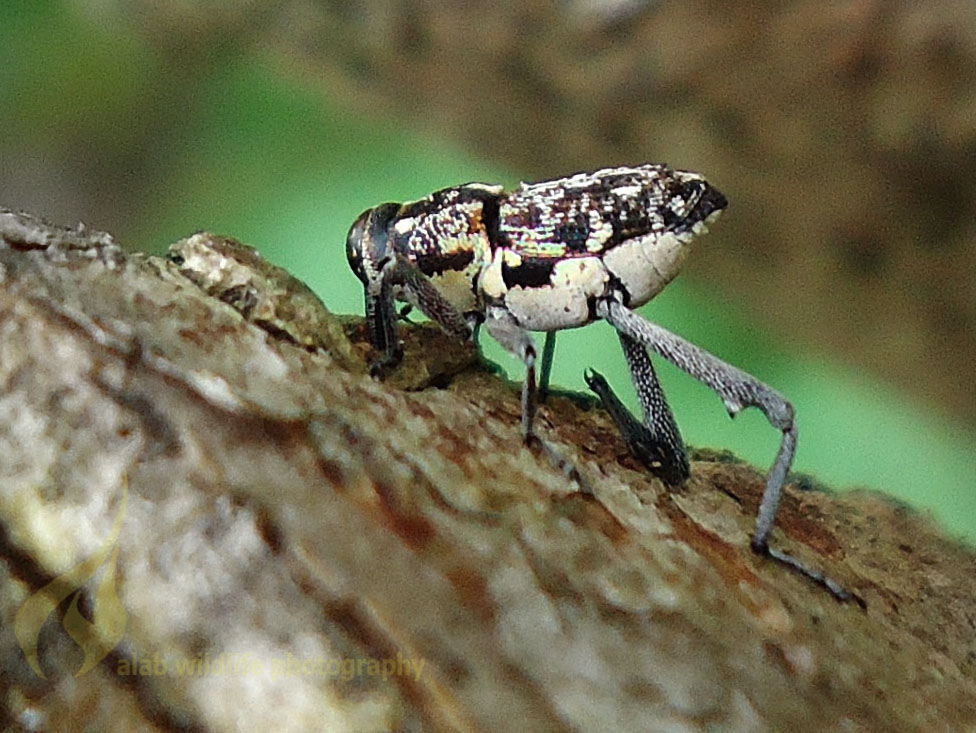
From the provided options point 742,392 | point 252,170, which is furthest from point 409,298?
point 252,170

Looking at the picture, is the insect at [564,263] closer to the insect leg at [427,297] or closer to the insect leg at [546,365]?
the insect leg at [427,297]

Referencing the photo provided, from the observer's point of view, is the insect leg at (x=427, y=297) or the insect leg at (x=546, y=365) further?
the insect leg at (x=546, y=365)

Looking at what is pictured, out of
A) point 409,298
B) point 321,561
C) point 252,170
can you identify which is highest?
point 252,170

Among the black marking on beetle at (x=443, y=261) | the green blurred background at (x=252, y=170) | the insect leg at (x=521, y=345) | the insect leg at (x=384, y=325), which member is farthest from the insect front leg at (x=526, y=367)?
the green blurred background at (x=252, y=170)

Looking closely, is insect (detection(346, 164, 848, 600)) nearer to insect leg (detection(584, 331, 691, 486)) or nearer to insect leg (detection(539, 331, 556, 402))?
insect leg (detection(584, 331, 691, 486))

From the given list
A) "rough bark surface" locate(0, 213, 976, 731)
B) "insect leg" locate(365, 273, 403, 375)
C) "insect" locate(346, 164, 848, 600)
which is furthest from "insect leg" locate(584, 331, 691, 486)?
"insect leg" locate(365, 273, 403, 375)

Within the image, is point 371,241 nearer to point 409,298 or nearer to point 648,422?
point 409,298
